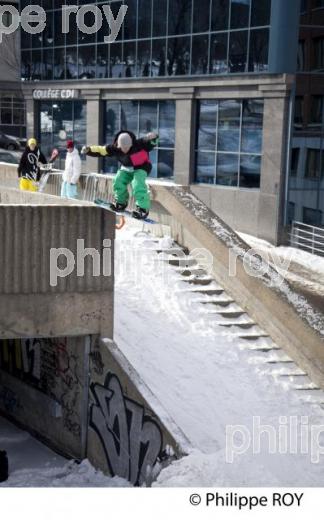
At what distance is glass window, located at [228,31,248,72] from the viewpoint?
80.6 ft

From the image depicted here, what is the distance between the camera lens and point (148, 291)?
1354cm

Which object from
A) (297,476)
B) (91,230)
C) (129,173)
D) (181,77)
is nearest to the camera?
(297,476)

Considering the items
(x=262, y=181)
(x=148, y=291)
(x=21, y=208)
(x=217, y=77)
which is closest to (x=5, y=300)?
(x=21, y=208)

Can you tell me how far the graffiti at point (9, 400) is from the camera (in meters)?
13.9

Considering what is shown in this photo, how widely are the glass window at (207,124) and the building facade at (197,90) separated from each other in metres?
0.04

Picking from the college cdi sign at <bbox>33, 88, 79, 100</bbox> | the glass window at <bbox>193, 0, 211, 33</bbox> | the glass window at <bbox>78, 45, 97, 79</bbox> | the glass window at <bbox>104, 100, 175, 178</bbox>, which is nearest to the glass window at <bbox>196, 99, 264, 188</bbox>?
the glass window at <bbox>104, 100, 175, 178</bbox>

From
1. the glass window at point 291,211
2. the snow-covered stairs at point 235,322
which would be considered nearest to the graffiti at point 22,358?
the snow-covered stairs at point 235,322

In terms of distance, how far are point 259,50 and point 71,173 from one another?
9734 millimetres

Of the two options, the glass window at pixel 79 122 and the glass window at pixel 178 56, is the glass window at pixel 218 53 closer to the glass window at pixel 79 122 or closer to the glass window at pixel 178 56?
the glass window at pixel 178 56

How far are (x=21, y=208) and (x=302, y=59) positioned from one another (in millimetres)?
15962

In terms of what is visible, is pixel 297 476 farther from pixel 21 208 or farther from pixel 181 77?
pixel 181 77

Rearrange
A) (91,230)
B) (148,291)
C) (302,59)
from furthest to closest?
(302,59)
(148,291)
(91,230)

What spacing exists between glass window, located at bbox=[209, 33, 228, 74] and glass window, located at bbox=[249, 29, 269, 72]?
1294mm

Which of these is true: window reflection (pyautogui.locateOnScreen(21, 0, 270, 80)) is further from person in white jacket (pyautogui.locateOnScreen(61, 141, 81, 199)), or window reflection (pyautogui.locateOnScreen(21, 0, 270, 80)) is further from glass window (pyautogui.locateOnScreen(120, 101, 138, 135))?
person in white jacket (pyautogui.locateOnScreen(61, 141, 81, 199))
